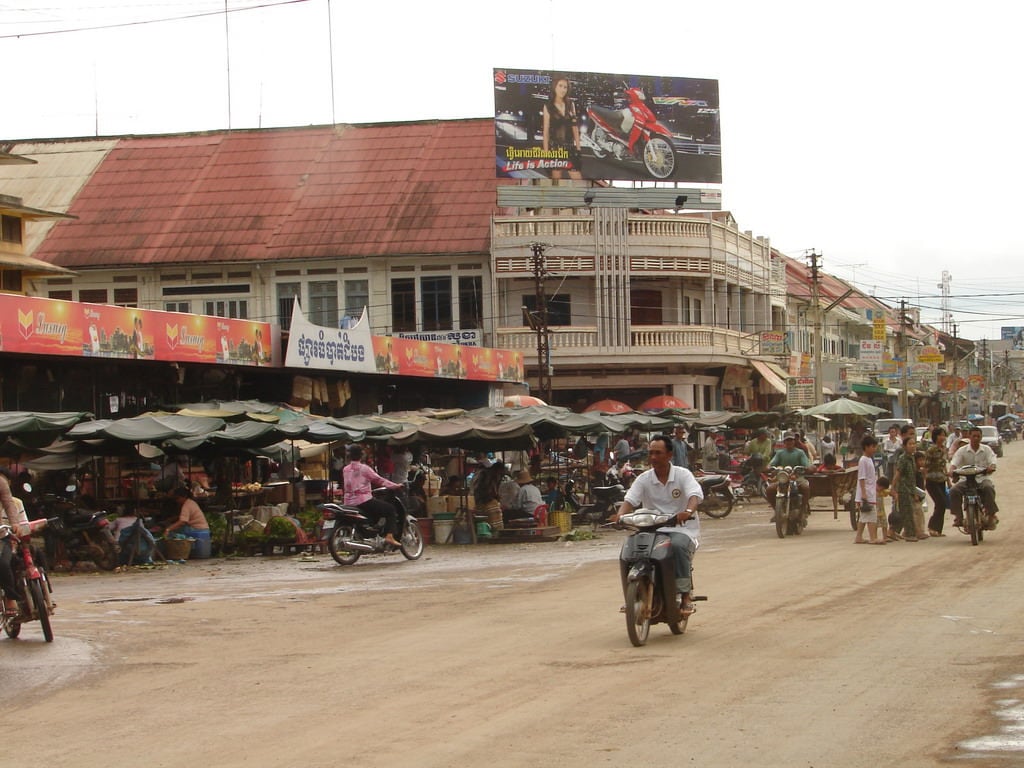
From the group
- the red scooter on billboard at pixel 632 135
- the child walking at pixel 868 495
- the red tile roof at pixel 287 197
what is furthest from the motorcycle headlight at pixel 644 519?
the red scooter on billboard at pixel 632 135

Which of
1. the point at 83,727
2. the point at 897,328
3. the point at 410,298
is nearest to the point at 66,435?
the point at 83,727

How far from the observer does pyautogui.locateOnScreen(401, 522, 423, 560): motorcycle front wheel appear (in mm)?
19250

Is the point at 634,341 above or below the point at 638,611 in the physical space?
above

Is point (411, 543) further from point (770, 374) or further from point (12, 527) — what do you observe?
point (770, 374)

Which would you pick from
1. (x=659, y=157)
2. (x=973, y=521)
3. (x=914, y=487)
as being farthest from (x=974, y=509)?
(x=659, y=157)

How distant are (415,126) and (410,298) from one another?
895 centimetres

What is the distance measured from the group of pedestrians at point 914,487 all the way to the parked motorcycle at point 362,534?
6.36 meters

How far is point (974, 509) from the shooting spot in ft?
58.2

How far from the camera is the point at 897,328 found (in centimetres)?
9081

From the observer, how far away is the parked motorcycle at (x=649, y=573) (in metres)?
9.85

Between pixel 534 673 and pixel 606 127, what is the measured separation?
40.2 metres

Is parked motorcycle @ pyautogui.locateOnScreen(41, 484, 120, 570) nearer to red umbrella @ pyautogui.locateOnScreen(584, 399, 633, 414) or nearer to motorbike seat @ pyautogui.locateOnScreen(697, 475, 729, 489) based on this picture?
motorbike seat @ pyautogui.locateOnScreen(697, 475, 729, 489)

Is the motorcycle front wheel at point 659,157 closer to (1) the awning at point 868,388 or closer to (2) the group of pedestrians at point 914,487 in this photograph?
(2) the group of pedestrians at point 914,487

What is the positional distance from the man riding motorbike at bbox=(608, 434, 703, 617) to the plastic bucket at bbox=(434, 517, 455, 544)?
12239mm
